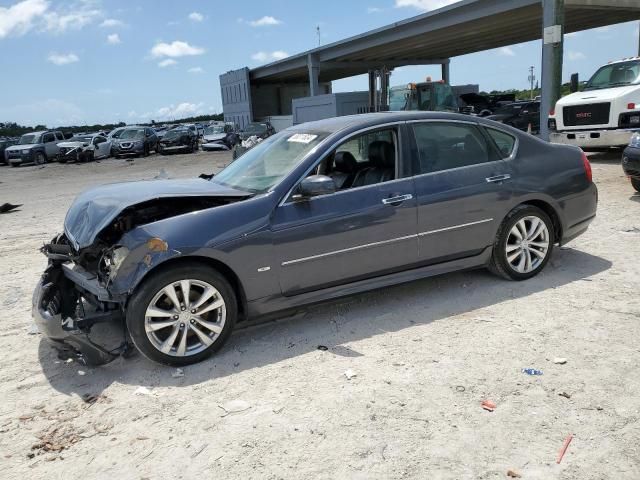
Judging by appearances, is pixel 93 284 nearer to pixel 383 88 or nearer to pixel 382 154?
pixel 382 154

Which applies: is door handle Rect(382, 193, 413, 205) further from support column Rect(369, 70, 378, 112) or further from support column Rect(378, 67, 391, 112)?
support column Rect(369, 70, 378, 112)

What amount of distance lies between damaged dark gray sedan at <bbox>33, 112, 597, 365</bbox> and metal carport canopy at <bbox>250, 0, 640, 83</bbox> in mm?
15194

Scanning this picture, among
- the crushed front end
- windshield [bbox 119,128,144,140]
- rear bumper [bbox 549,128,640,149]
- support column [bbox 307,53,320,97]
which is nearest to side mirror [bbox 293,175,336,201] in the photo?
the crushed front end

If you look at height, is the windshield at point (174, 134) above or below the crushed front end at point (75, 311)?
above

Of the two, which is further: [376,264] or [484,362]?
[376,264]

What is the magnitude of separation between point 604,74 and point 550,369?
1231 cm

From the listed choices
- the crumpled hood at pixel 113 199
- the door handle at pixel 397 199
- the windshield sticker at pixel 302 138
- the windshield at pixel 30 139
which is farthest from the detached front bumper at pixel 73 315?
the windshield at pixel 30 139

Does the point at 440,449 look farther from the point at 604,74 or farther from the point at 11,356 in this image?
the point at 604,74

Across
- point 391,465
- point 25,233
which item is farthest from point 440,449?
point 25,233

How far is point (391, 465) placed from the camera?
2633 mm

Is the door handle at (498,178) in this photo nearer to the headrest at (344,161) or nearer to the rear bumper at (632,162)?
the headrest at (344,161)

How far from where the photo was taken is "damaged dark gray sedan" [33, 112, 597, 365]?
3.72 meters

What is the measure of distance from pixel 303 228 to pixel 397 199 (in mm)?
841

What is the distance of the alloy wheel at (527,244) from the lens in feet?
16.1
